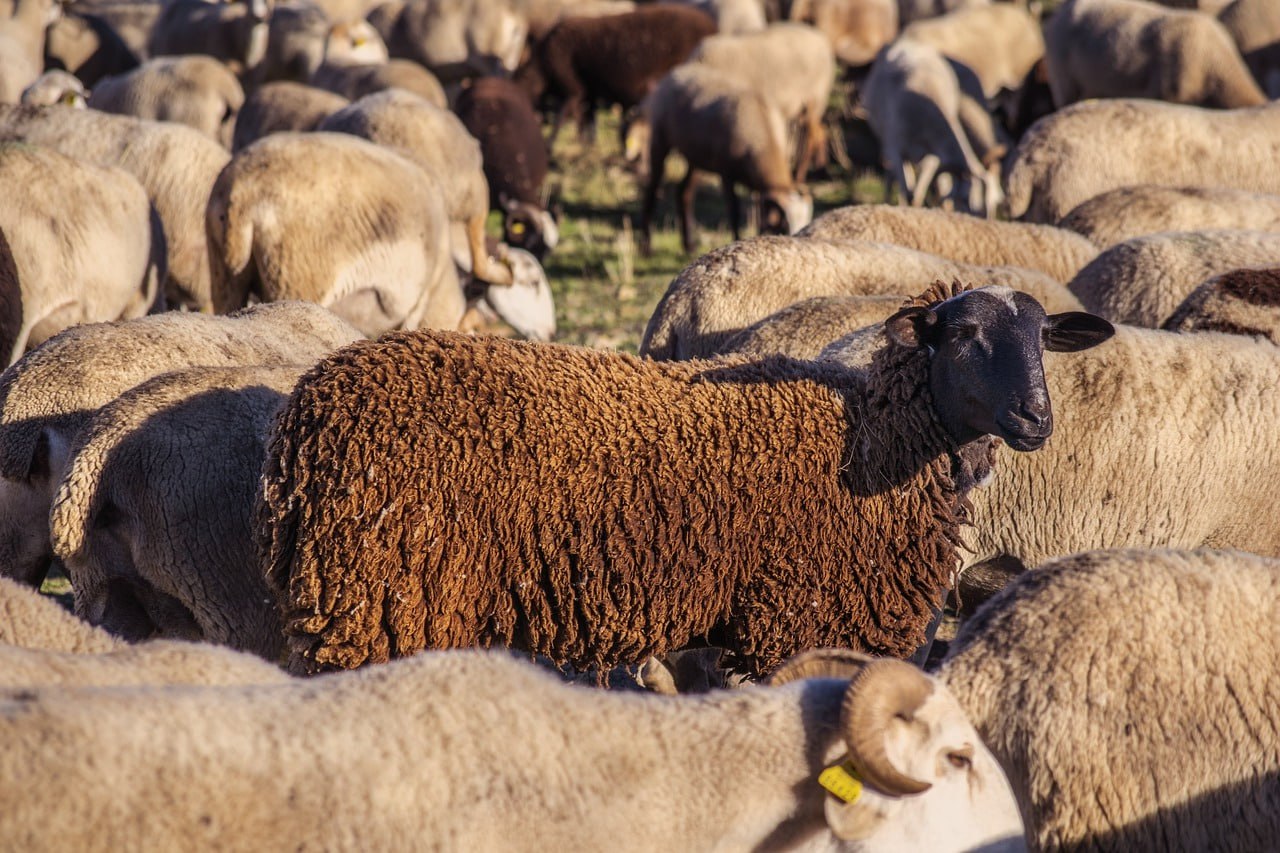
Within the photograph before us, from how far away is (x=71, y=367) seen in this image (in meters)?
5.09

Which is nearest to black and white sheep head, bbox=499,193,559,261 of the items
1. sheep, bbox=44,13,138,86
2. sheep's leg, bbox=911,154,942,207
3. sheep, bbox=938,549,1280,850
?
sheep's leg, bbox=911,154,942,207

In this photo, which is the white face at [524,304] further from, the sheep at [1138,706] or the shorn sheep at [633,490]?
the sheep at [1138,706]

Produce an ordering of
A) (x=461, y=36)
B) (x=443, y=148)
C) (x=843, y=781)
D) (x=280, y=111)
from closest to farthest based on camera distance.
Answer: (x=843, y=781), (x=443, y=148), (x=280, y=111), (x=461, y=36)

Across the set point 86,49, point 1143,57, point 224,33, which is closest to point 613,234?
point 1143,57

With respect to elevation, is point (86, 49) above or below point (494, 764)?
below

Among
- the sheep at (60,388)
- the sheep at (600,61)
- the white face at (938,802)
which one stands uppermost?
the white face at (938,802)

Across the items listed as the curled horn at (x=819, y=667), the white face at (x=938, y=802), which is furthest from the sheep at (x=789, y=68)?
the white face at (x=938, y=802)

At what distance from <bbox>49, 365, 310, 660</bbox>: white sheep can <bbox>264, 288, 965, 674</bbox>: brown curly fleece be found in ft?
1.39

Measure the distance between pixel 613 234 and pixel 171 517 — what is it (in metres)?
10.7

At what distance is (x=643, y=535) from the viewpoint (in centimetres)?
430

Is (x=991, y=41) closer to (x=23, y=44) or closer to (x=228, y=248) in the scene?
(x=23, y=44)

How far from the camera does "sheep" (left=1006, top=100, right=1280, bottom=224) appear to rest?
10203mm

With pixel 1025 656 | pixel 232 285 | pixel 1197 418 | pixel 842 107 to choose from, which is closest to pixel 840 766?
pixel 1025 656

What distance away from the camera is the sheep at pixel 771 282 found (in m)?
6.67
